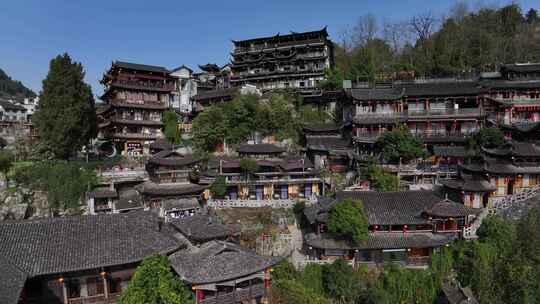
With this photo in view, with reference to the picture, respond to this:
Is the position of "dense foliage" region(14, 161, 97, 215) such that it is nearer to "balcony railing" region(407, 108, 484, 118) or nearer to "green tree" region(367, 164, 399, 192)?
"green tree" region(367, 164, 399, 192)

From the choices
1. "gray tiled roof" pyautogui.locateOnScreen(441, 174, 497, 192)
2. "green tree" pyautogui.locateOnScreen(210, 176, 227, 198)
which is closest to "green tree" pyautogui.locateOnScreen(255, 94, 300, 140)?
"green tree" pyautogui.locateOnScreen(210, 176, 227, 198)

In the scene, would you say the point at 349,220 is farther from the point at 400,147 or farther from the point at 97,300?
the point at 97,300

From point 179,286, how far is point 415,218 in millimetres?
19768

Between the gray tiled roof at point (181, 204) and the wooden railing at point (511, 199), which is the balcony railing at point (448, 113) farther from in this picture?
the gray tiled roof at point (181, 204)

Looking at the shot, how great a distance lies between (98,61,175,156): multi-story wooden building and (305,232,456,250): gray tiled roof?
3288 centimetres

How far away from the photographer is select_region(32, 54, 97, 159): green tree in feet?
127

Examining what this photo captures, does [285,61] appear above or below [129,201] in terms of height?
above

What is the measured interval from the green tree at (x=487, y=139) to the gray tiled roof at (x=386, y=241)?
15018mm

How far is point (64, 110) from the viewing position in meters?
38.9

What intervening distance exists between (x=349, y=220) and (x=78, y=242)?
62.3 ft

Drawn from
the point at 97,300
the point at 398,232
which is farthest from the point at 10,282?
the point at 398,232

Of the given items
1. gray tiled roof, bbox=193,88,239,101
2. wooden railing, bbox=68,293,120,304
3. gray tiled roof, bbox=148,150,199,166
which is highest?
gray tiled roof, bbox=193,88,239,101

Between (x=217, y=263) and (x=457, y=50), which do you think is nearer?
(x=217, y=263)

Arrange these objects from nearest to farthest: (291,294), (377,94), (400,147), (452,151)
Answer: (291,294) < (400,147) < (452,151) < (377,94)
